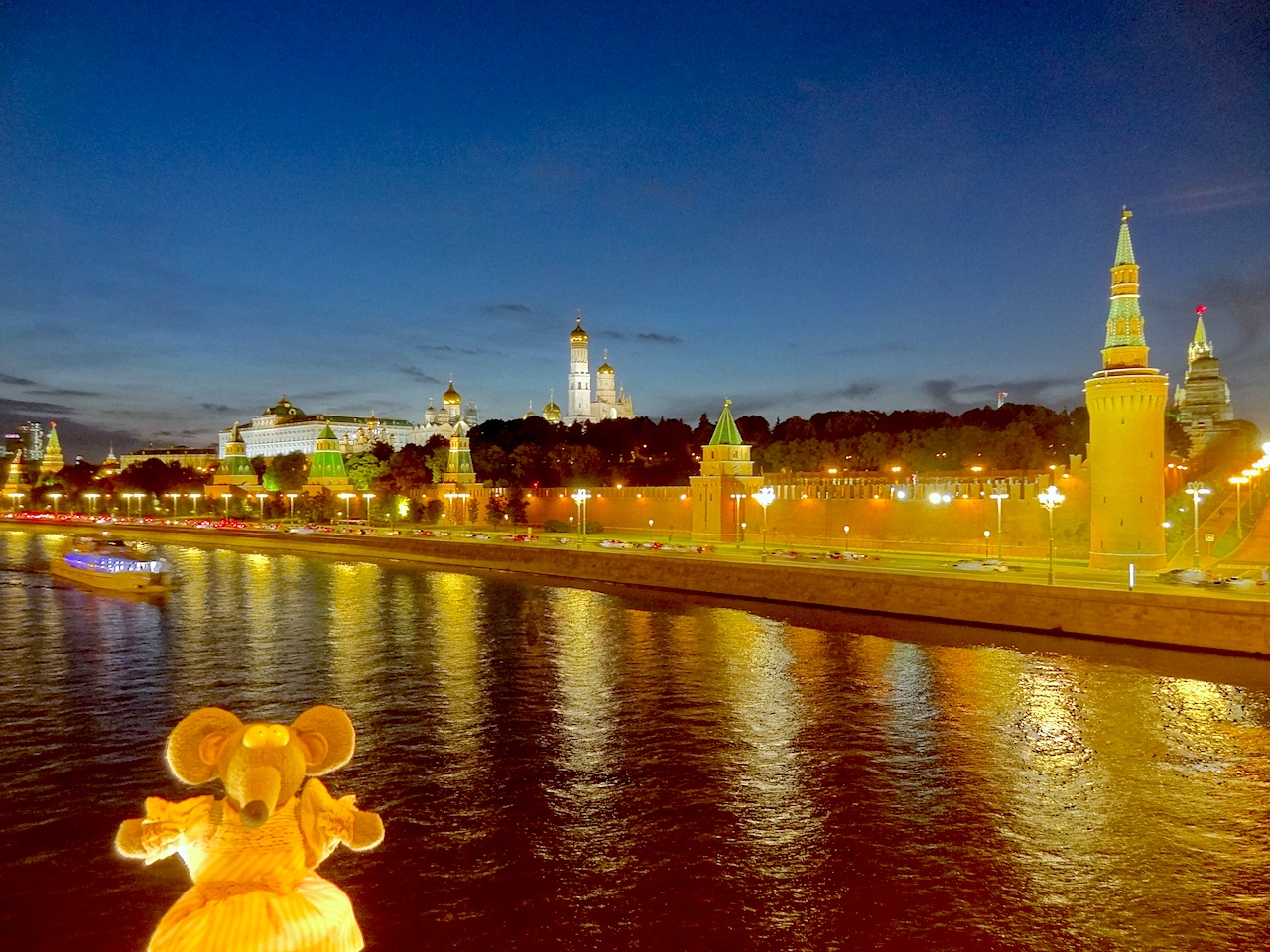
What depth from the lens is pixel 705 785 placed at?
45.5 ft

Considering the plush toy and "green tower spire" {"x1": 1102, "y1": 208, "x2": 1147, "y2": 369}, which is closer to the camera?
the plush toy

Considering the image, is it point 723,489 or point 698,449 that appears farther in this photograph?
point 698,449

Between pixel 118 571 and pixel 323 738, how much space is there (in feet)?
139

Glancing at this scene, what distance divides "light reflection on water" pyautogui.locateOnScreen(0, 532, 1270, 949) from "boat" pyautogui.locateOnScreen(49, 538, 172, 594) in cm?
1202

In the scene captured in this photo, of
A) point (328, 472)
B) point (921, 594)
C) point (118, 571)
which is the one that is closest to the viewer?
point (921, 594)

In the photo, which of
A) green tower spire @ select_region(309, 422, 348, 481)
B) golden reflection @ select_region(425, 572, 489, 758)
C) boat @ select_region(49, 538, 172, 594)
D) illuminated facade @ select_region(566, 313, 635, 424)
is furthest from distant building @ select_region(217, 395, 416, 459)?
golden reflection @ select_region(425, 572, 489, 758)

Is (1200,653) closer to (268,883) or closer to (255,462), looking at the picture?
(268,883)

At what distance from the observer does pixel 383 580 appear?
43.7 metres

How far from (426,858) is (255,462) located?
365 ft

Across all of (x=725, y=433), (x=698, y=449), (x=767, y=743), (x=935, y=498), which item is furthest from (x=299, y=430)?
(x=767, y=743)

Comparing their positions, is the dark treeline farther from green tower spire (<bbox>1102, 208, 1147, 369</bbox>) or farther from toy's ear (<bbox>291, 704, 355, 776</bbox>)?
toy's ear (<bbox>291, 704, 355, 776</bbox>)

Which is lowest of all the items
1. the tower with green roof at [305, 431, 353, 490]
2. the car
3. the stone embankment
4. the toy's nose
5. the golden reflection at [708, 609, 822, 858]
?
the golden reflection at [708, 609, 822, 858]

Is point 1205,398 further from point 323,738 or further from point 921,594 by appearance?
point 323,738

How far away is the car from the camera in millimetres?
32438
